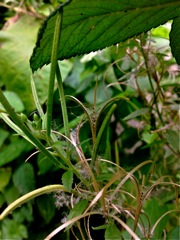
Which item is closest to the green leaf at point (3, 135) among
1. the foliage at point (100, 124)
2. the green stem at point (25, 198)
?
the foliage at point (100, 124)

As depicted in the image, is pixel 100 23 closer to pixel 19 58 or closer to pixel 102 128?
pixel 102 128

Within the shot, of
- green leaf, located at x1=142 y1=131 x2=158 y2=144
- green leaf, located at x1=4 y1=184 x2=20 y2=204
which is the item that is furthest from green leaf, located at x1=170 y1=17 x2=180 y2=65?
green leaf, located at x1=4 y1=184 x2=20 y2=204

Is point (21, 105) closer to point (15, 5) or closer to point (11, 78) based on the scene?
point (11, 78)

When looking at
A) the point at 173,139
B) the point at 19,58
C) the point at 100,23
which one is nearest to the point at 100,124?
the point at 173,139

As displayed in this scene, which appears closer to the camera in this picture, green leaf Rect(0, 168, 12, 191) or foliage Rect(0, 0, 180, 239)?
foliage Rect(0, 0, 180, 239)

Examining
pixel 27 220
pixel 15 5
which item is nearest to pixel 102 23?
pixel 27 220

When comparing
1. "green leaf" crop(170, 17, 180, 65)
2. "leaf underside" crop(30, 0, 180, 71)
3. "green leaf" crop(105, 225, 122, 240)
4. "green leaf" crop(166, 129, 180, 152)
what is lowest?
"green leaf" crop(166, 129, 180, 152)

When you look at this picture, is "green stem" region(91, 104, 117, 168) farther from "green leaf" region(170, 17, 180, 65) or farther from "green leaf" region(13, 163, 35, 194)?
"green leaf" region(13, 163, 35, 194)
